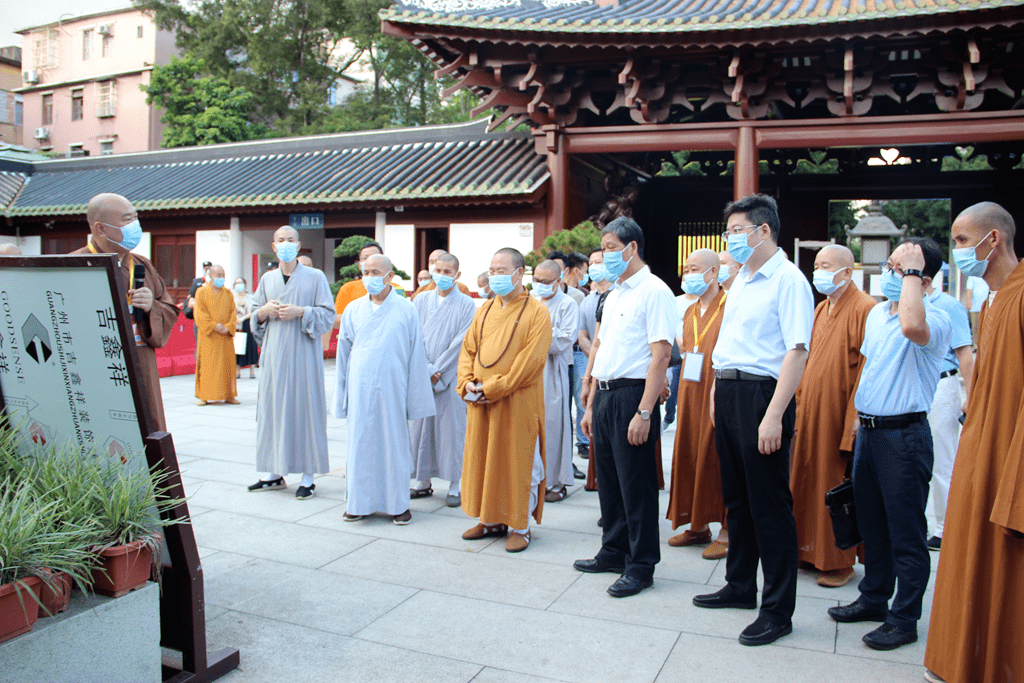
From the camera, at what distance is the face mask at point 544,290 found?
5996 mm

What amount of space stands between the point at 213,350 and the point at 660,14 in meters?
7.36

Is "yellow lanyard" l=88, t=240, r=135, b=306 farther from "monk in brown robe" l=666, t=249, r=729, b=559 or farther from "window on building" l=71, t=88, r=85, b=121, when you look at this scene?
"window on building" l=71, t=88, r=85, b=121

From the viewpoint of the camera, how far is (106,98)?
30.0m

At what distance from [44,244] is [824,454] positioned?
1850cm

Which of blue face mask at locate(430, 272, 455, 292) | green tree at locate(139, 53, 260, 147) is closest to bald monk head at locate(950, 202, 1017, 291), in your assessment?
blue face mask at locate(430, 272, 455, 292)

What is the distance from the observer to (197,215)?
605 inches

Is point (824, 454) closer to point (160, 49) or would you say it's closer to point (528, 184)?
point (528, 184)

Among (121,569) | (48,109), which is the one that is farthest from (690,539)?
(48,109)

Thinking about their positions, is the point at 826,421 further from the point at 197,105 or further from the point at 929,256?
the point at 197,105

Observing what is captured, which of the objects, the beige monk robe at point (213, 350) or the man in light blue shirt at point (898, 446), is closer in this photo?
the man in light blue shirt at point (898, 446)

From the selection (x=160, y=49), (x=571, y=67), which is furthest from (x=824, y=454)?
(x=160, y=49)

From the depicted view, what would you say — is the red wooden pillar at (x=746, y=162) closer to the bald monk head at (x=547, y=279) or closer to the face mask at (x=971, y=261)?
the bald monk head at (x=547, y=279)

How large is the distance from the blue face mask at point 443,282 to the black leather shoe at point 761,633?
10.6 feet

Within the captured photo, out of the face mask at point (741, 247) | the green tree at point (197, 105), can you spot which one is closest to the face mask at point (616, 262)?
the face mask at point (741, 247)
